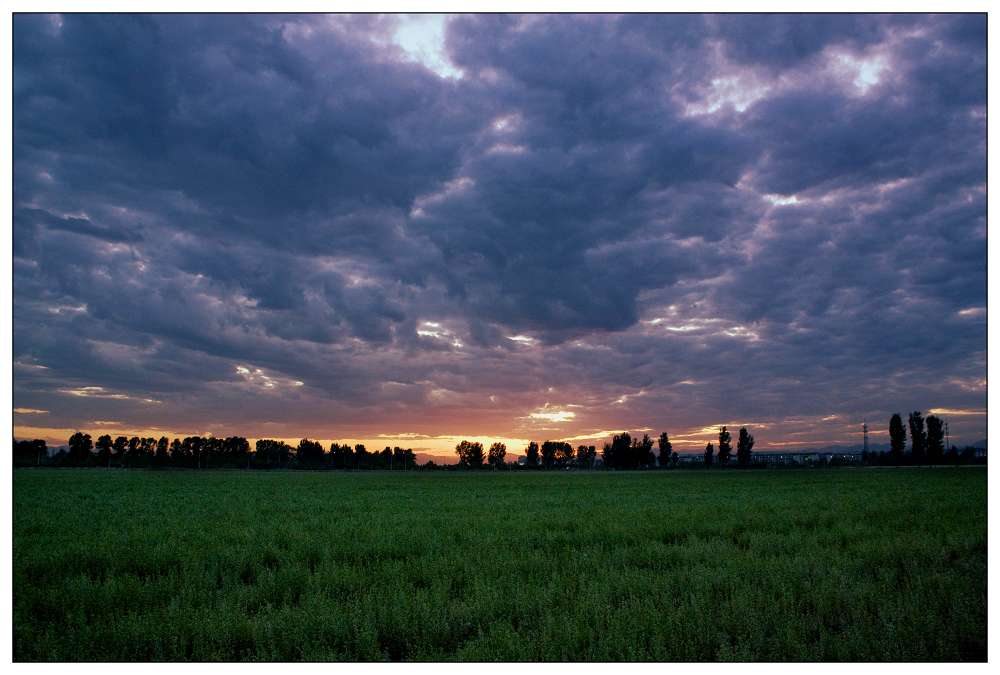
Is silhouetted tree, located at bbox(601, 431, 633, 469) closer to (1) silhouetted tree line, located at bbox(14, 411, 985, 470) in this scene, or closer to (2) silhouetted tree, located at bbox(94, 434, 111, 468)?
(1) silhouetted tree line, located at bbox(14, 411, 985, 470)

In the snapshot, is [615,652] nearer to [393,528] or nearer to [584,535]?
[584,535]

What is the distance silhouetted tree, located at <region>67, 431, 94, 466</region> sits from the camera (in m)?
156

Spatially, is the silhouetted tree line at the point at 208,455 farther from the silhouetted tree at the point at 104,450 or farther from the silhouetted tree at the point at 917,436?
the silhouetted tree at the point at 917,436

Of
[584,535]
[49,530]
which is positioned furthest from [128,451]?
[584,535]

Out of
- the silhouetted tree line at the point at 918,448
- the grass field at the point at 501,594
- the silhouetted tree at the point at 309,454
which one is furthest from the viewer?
the silhouetted tree at the point at 309,454

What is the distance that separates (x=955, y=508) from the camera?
21.8 metres

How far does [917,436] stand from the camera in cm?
14862

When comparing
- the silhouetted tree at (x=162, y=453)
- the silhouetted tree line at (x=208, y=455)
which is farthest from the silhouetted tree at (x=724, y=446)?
the silhouetted tree at (x=162, y=453)

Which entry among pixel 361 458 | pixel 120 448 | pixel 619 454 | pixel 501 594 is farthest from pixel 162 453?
pixel 501 594

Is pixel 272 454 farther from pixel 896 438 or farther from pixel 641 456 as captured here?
pixel 896 438

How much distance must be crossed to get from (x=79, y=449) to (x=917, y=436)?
703 ft

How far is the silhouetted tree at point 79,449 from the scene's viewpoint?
15562 centimetres

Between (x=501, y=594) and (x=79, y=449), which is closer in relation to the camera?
(x=501, y=594)

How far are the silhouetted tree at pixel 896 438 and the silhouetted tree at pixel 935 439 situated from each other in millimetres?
5301
